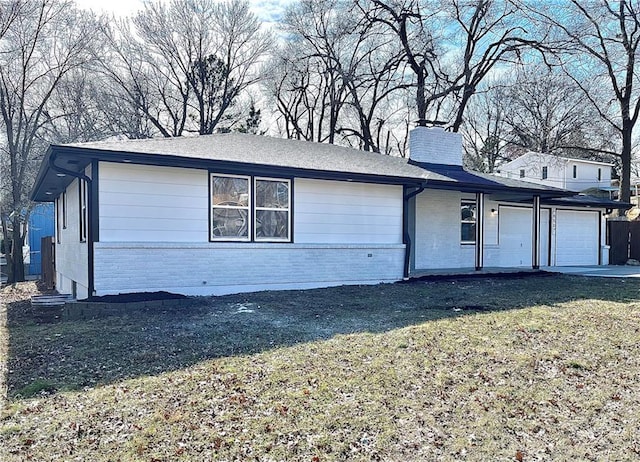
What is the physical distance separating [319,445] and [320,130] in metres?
26.0

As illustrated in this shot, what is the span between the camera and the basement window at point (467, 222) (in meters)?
15.0

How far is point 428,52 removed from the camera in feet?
76.7

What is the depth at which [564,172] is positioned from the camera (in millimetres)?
36281

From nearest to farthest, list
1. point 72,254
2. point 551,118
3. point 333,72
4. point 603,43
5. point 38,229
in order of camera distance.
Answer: point 72,254
point 603,43
point 38,229
point 333,72
point 551,118

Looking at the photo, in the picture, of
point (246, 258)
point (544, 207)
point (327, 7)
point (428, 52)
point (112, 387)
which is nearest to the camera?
point (112, 387)

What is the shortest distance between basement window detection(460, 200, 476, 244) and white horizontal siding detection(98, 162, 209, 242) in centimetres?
886

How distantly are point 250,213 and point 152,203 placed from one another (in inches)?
79.4

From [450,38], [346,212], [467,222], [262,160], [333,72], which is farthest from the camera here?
[333,72]

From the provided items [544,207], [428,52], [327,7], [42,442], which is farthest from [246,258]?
[327,7]

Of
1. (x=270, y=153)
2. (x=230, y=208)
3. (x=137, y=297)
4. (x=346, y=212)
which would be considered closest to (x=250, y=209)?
(x=230, y=208)

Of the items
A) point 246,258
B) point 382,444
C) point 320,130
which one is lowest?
point 382,444

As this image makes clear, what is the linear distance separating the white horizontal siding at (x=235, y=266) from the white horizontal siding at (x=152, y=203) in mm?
251

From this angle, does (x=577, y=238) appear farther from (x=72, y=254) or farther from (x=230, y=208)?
(x=72, y=254)

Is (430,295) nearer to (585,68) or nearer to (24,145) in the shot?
(24,145)
